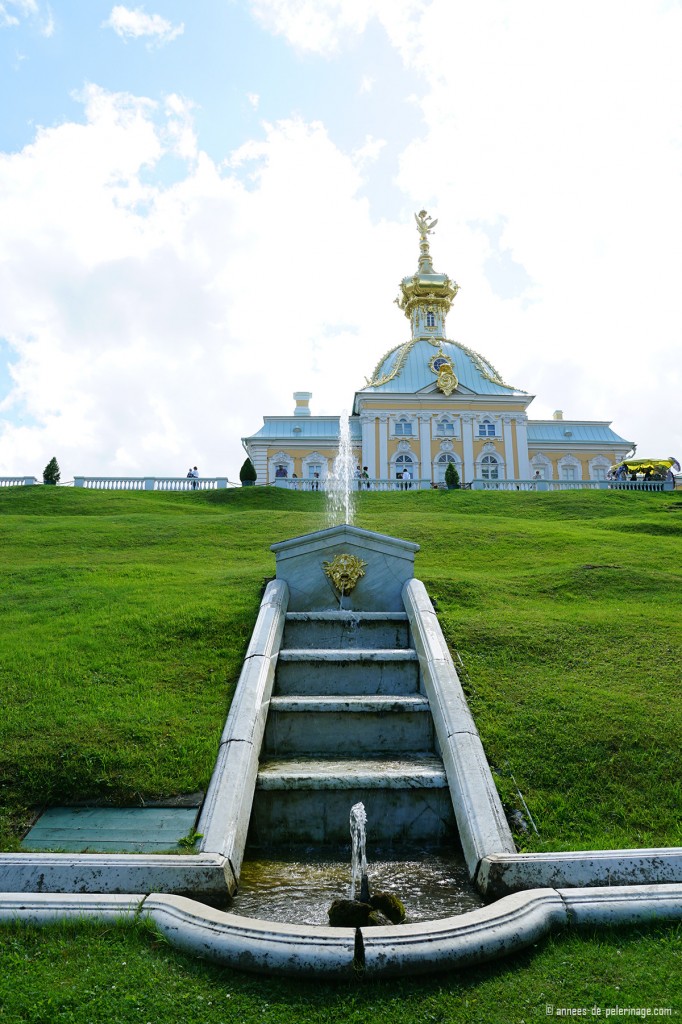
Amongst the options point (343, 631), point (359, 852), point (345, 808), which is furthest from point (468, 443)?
point (359, 852)

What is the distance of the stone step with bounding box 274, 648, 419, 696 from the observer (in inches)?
324

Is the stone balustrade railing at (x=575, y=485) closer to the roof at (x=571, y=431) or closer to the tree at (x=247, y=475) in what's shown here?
the tree at (x=247, y=475)

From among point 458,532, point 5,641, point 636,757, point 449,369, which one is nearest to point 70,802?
point 5,641

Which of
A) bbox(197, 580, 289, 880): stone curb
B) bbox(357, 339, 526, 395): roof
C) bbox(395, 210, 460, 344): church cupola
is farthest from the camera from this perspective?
bbox(395, 210, 460, 344): church cupola

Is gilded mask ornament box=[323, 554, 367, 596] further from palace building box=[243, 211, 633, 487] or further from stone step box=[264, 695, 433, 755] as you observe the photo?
palace building box=[243, 211, 633, 487]

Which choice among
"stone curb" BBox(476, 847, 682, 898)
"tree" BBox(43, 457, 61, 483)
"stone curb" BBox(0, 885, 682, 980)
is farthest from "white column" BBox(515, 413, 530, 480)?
"stone curb" BBox(0, 885, 682, 980)

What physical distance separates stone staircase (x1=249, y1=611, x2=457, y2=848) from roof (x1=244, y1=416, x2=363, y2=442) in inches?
1755

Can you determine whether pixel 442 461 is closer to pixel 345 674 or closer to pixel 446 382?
pixel 446 382

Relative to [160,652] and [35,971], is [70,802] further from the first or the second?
[160,652]

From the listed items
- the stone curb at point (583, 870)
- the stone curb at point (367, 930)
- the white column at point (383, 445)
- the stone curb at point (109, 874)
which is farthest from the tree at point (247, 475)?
the stone curb at point (367, 930)

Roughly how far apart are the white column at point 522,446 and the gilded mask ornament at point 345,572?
145 feet

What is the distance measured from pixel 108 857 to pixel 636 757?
443 cm

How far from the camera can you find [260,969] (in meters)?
3.96

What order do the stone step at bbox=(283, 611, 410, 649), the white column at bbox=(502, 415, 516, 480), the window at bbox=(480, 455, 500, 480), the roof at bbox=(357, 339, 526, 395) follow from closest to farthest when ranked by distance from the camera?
the stone step at bbox=(283, 611, 410, 649), the window at bbox=(480, 455, 500, 480), the white column at bbox=(502, 415, 516, 480), the roof at bbox=(357, 339, 526, 395)
